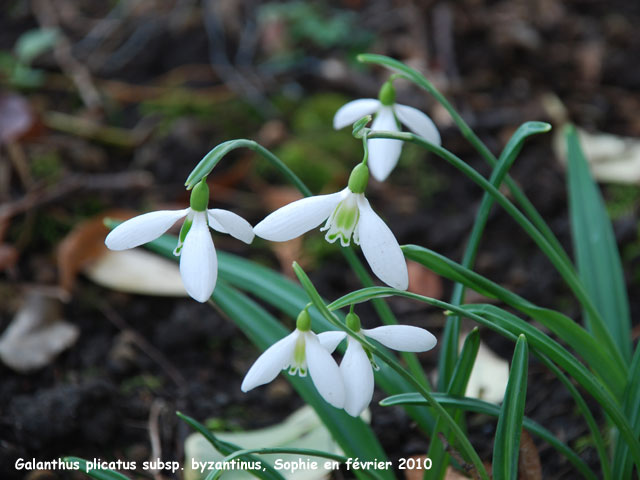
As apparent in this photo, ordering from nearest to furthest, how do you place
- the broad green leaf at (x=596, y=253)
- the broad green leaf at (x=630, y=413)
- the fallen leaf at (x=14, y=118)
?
the broad green leaf at (x=630, y=413) < the broad green leaf at (x=596, y=253) < the fallen leaf at (x=14, y=118)

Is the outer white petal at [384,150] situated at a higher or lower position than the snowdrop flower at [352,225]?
higher

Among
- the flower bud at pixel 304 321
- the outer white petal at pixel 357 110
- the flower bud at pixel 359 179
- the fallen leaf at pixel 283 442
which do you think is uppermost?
the outer white petal at pixel 357 110

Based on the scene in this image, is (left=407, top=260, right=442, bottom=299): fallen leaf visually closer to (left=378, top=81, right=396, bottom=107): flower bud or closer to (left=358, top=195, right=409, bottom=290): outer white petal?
(left=378, top=81, right=396, bottom=107): flower bud

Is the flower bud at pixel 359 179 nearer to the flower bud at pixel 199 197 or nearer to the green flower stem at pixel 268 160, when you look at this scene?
the green flower stem at pixel 268 160

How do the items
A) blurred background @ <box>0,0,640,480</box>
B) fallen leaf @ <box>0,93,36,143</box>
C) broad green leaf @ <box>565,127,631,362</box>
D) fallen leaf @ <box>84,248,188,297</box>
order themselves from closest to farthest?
broad green leaf @ <box>565,127,631,362</box> → blurred background @ <box>0,0,640,480</box> → fallen leaf @ <box>84,248,188,297</box> → fallen leaf @ <box>0,93,36,143</box>

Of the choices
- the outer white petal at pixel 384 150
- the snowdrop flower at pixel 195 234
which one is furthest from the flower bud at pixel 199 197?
the outer white petal at pixel 384 150

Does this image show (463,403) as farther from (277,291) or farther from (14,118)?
(14,118)

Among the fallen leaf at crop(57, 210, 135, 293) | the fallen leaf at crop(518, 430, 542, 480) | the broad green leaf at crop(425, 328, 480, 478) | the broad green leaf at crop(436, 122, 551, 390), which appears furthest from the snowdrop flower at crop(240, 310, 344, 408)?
the fallen leaf at crop(57, 210, 135, 293)

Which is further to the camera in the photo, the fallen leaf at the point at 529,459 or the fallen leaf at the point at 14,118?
the fallen leaf at the point at 14,118
